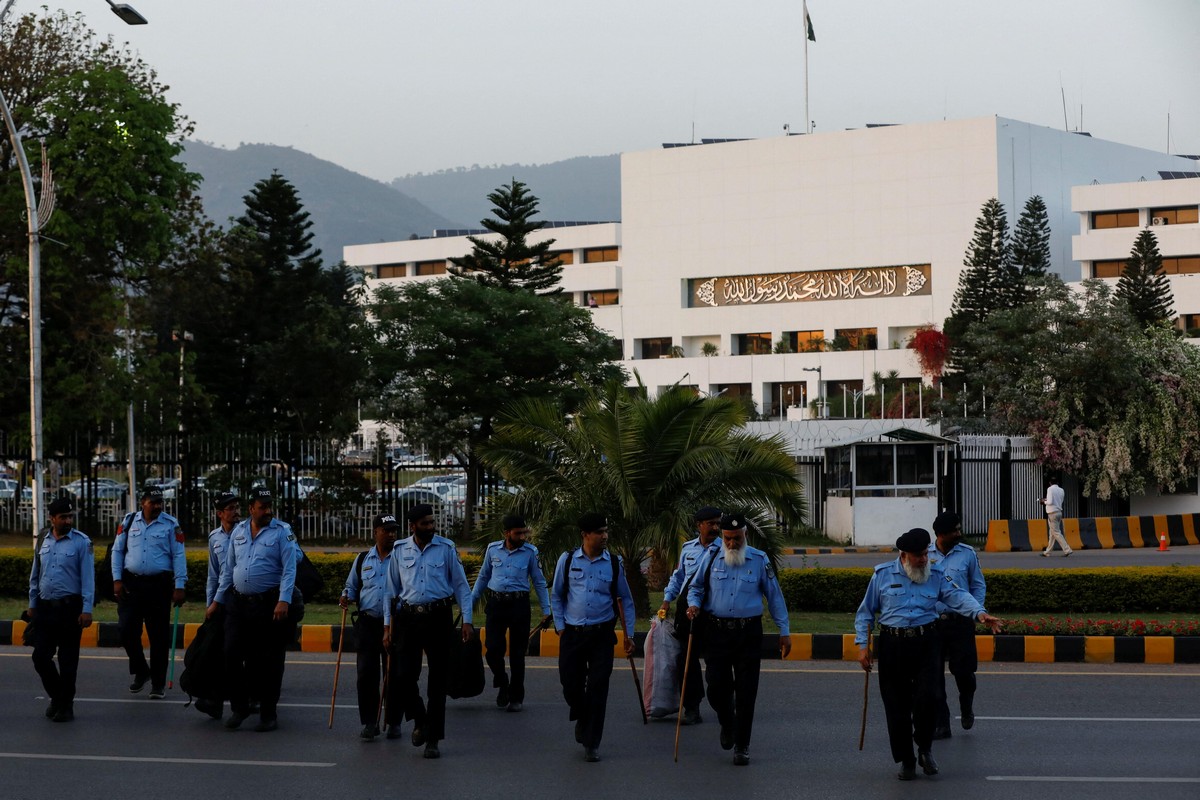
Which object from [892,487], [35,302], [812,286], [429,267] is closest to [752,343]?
[812,286]

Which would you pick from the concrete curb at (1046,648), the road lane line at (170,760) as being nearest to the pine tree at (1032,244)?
the concrete curb at (1046,648)

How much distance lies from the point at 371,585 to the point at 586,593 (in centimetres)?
157

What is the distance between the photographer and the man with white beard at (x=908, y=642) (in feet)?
26.8

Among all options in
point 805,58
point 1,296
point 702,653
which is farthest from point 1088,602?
point 805,58

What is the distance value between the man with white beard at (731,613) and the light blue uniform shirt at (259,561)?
2.82 meters

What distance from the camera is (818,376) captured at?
241 ft

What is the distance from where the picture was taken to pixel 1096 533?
1137 inches

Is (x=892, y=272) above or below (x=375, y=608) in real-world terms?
above

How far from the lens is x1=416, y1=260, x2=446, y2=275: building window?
92125mm

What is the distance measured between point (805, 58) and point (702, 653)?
7356cm

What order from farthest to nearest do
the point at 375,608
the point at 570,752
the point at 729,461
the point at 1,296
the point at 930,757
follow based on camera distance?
the point at 1,296
the point at 729,461
the point at 375,608
the point at 570,752
the point at 930,757

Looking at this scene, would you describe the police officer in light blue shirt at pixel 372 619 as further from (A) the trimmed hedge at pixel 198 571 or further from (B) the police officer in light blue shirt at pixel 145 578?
(A) the trimmed hedge at pixel 198 571

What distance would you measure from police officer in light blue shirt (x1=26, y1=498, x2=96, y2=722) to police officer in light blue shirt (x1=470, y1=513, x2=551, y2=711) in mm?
2708

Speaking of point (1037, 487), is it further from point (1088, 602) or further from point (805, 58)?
point (805, 58)
